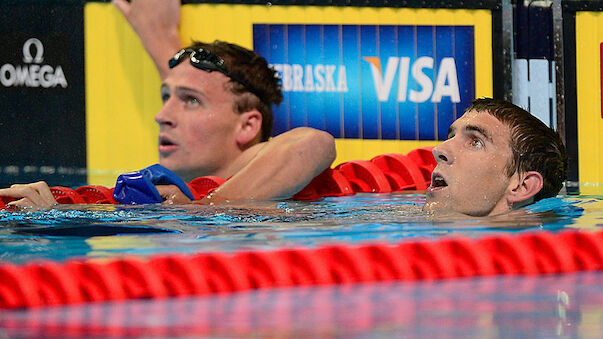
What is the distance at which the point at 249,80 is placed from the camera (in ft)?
14.7

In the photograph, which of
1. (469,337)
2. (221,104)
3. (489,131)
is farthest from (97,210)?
(469,337)

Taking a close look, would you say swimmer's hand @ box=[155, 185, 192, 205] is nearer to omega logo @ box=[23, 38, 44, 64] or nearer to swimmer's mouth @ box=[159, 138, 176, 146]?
swimmer's mouth @ box=[159, 138, 176, 146]

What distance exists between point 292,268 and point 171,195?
152 cm

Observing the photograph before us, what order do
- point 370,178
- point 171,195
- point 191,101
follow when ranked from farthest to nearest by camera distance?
point 370,178 < point 191,101 < point 171,195

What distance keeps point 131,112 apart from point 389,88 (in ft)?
5.14

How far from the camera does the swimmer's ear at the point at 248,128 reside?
14.4 ft

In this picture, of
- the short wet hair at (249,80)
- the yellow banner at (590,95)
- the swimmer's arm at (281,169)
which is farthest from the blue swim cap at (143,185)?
the yellow banner at (590,95)

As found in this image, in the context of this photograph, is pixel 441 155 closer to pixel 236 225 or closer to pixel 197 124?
pixel 236 225

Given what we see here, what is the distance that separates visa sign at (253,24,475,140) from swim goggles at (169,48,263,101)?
1199 mm

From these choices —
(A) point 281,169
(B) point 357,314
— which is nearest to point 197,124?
(A) point 281,169

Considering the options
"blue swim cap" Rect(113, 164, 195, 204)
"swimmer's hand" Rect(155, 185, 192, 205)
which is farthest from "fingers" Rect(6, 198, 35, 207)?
"swimmer's hand" Rect(155, 185, 192, 205)

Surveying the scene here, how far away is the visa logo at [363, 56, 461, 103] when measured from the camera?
5.59m

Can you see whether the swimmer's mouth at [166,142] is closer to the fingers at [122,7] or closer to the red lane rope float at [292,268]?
the fingers at [122,7]

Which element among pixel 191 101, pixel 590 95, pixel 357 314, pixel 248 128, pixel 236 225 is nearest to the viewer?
pixel 357 314
